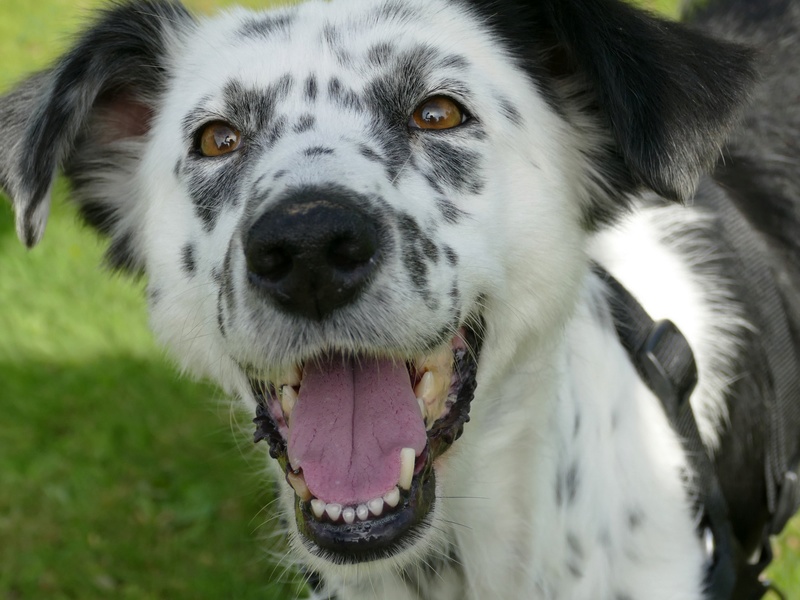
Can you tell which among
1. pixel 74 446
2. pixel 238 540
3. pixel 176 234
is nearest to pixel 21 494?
pixel 74 446

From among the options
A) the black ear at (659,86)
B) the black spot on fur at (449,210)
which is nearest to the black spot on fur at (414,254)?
the black spot on fur at (449,210)

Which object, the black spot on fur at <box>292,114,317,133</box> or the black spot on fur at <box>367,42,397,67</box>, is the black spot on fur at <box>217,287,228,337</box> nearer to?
the black spot on fur at <box>292,114,317,133</box>

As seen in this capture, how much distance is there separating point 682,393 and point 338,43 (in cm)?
131

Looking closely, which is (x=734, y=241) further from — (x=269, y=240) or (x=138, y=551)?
(x=138, y=551)

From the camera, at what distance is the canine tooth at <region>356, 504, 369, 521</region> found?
1.96 metres

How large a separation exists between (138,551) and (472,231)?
280cm

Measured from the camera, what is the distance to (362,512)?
1.96 m

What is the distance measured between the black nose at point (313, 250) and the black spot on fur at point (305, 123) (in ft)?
1.11

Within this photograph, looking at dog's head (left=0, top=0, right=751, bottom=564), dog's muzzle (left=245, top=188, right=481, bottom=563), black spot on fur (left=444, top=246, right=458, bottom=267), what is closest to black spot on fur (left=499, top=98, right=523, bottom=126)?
dog's head (left=0, top=0, right=751, bottom=564)

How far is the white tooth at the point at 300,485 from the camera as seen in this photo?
6.61ft

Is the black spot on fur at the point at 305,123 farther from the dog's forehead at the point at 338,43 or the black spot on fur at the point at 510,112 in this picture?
the black spot on fur at the point at 510,112

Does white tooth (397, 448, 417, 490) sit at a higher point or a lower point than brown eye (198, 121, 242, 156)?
lower

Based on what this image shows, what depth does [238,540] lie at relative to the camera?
4.11 m

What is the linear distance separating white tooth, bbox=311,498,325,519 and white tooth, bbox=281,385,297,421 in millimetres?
235
